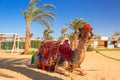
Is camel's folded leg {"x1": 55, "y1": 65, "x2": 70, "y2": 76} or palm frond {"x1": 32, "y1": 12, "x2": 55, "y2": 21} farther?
palm frond {"x1": 32, "y1": 12, "x2": 55, "y2": 21}

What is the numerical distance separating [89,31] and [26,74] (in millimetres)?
2991

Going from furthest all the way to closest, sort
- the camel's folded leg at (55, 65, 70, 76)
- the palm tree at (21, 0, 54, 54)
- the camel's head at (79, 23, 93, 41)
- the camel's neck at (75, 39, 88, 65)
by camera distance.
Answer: the palm tree at (21, 0, 54, 54), the camel's folded leg at (55, 65, 70, 76), the camel's neck at (75, 39, 88, 65), the camel's head at (79, 23, 93, 41)

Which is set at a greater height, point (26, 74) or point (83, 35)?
point (83, 35)

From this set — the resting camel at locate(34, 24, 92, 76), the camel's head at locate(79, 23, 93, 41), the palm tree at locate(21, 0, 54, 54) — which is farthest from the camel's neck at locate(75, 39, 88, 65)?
the palm tree at locate(21, 0, 54, 54)

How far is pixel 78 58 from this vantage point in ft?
32.4

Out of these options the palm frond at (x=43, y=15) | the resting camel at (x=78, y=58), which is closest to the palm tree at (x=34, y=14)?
the palm frond at (x=43, y=15)

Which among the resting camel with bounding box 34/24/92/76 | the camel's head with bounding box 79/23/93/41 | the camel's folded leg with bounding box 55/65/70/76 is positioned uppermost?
the camel's head with bounding box 79/23/93/41

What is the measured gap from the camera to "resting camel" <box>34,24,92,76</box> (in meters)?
9.08

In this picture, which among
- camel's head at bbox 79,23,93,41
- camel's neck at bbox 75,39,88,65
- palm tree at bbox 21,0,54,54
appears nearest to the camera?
camel's head at bbox 79,23,93,41

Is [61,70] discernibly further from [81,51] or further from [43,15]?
[43,15]

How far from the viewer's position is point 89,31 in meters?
9.01

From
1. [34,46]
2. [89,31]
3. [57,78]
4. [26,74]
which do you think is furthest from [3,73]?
[34,46]

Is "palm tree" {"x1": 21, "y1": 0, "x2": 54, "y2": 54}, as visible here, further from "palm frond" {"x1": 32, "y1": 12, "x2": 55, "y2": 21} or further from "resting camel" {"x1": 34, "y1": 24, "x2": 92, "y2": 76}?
"resting camel" {"x1": 34, "y1": 24, "x2": 92, "y2": 76}

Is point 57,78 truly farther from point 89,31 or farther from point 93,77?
point 89,31
